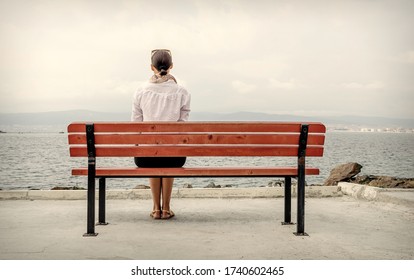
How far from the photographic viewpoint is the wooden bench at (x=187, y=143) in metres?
5.30

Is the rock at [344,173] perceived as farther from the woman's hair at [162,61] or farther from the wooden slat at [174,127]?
the wooden slat at [174,127]

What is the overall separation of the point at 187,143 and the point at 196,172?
303mm

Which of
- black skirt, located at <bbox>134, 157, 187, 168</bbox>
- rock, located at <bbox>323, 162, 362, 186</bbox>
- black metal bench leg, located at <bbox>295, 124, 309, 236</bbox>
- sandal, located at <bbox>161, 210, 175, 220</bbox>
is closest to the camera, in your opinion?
black metal bench leg, located at <bbox>295, 124, 309, 236</bbox>

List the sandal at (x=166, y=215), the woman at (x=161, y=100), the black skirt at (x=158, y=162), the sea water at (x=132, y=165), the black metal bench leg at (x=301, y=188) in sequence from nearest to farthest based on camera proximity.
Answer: the black metal bench leg at (x=301, y=188)
the black skirt at (x=158, y=162)
the woman at (x=161, y=100)
the sandal at (x=166, y=215)
the sea water at (x=132, y=165)

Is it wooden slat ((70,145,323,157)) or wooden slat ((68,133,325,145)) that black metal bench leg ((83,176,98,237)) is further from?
wooden slat ((68,133,325,145))

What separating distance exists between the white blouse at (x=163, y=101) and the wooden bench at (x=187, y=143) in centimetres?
77

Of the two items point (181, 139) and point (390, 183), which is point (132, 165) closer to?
point (390, 183)

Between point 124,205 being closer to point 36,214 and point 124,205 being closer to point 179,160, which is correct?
point 36,214

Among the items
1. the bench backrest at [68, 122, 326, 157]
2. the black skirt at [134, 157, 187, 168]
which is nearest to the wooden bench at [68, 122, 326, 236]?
the bench backrest at [68, 122, 326, 157]

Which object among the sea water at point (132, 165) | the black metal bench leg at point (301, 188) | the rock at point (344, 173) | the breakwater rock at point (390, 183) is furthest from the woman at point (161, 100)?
the sea water at point (132, 165)

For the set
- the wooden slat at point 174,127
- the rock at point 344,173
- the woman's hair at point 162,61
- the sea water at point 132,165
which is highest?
the woman's hair at point 162,61

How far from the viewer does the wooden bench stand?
5.30m

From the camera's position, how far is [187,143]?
535 centimetres

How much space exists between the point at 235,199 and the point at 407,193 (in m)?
2.51
